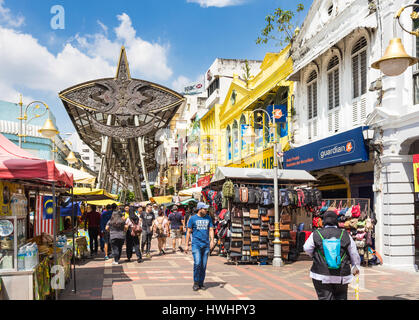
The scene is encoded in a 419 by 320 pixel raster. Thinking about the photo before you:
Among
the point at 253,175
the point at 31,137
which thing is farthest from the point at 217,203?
the point at 31,137

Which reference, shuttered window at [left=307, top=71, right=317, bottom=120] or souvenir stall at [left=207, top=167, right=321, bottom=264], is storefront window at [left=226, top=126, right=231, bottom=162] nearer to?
shuttered window at [left=307, top=71, right=317, bottom=120]

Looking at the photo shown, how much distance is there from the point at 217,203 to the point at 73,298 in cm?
783

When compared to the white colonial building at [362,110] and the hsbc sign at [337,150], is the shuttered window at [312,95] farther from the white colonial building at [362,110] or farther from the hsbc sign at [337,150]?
the hsbc sign at [337,150]

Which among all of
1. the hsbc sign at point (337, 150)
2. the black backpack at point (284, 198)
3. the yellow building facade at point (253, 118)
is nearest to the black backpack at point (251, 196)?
the black backpack at point (284, 198)

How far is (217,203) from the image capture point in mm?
15594

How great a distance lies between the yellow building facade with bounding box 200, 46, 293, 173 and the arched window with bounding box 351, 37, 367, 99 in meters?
3.32

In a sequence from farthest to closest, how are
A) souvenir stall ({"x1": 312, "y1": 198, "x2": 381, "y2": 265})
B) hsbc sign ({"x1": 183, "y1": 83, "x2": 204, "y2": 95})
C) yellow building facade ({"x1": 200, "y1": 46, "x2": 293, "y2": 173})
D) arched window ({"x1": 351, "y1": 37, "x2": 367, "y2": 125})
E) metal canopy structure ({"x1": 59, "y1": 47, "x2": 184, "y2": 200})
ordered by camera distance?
hsbc sign ({"x1": 183, "y1": 83, "x2": 204, "y2": 95}) → metal canopy structure ({"x1": 59, "y1": 47, "x2": 184, "y2": 200}) → yellow building facade ({"x1": 200, "y1": 46, "x2": 293, "y2": 173}) → arched window ({"x1": 351, "y1": 37, "x2": 367, "y2": 125}) → souvenir stall ({"x1": 312, "y1": 198, "x2": 381, "y2": 265})

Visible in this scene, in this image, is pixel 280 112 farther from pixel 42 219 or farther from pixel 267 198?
pixel 42 219

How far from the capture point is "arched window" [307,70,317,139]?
716 inches

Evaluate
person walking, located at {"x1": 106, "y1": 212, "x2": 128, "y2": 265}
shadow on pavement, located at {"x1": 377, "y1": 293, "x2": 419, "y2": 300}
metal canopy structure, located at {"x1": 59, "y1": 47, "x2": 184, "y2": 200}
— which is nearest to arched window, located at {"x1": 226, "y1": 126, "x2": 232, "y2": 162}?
metal canopy structure, located at {"x1": 59, "y1": 47, "x2": 184, "y2": 200}

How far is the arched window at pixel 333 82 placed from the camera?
16.5 m

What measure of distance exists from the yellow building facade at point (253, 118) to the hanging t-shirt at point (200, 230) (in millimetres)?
5722

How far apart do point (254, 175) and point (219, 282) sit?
491 centimetres

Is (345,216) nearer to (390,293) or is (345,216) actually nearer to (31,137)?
(390,293)
